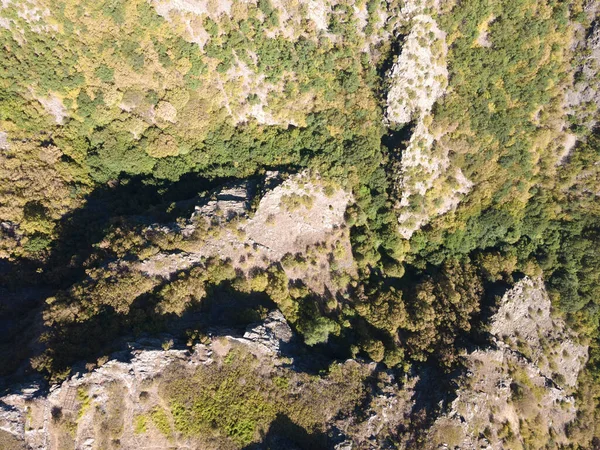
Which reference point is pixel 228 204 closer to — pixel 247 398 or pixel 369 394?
pixel 247 398

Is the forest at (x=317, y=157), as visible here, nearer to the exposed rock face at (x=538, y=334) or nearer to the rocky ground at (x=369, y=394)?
the exposed rock face at (x=538, y=334)

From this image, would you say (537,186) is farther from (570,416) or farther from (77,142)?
(77,142)

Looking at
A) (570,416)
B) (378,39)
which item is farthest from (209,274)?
(570,416)

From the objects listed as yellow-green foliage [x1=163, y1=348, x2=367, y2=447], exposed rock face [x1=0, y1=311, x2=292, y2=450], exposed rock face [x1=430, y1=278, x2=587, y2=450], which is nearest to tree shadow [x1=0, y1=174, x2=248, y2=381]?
exposed rock face [x1=0, y1=311, x2=292, y2=450]

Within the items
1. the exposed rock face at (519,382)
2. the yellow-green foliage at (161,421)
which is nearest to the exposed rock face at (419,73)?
the exposed rock face at (519,382)

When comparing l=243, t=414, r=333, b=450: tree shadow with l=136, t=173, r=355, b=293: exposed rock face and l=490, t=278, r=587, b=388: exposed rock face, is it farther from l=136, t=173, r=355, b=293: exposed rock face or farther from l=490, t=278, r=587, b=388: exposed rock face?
l=490, t=278, r=587, b=388: exposed rock face
